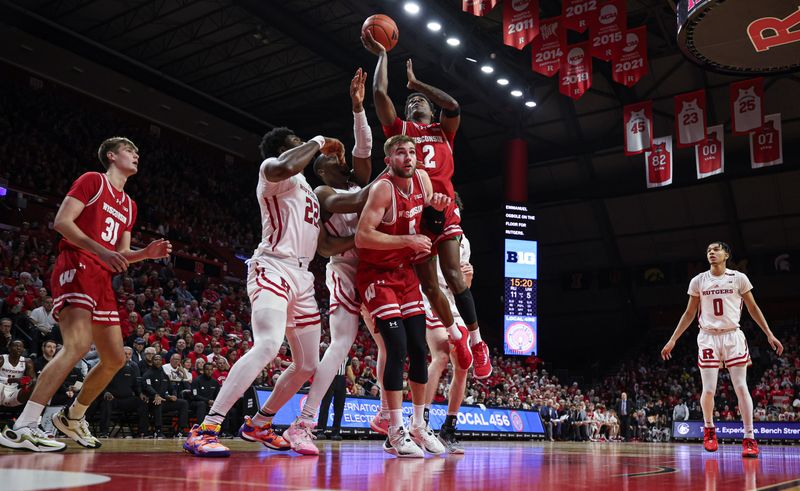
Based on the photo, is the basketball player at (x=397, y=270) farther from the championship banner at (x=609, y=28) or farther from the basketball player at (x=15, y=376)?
the championship banner at (x=609, y=28)

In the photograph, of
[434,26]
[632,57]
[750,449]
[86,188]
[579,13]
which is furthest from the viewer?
[434,26]

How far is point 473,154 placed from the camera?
27359 millimetres

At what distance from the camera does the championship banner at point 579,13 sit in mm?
14875

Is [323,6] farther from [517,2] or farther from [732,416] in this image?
[732,416]

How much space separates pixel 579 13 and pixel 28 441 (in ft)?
44.6

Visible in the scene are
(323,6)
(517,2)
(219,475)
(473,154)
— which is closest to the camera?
(219,475)

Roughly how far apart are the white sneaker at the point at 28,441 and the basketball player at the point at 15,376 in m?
4.52

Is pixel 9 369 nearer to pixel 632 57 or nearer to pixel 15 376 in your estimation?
pixel 15 376

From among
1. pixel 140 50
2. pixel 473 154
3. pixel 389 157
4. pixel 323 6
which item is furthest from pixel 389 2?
pixel 389 157

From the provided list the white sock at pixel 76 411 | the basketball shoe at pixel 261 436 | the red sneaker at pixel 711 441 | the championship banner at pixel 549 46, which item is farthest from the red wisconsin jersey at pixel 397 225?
the championship banner at pixel 549 46

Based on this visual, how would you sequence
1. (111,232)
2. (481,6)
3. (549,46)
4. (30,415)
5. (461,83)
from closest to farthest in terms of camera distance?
(30,415)
(111,232)
(481,6)
(549,46)
(461,83)

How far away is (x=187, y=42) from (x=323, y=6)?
444 cm

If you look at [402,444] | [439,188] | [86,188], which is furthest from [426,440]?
[86,188]

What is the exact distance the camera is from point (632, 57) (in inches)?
599
